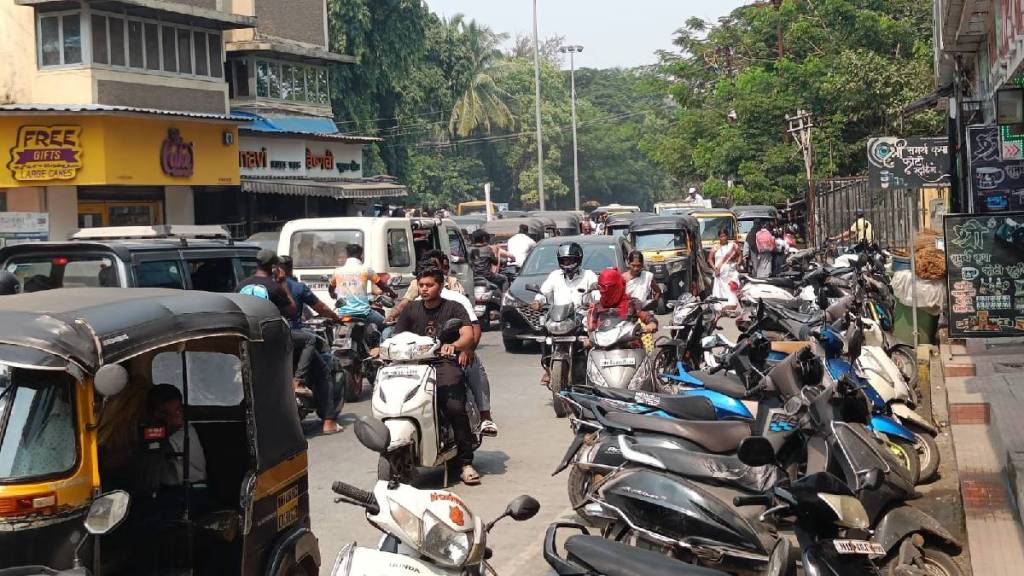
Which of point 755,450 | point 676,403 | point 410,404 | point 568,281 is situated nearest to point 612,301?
point 568,281

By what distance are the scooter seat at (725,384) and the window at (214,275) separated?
16.5ft

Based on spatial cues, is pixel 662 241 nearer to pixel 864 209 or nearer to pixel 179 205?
pixel 864 209

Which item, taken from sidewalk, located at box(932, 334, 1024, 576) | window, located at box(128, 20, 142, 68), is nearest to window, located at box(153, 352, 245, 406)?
sidewalk, located at box(932, 334, 1024, 576)

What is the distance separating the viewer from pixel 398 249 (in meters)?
15.6

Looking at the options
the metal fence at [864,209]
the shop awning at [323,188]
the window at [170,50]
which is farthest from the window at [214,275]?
the shop awning at [323,188]

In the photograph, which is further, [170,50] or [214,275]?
[170,50]

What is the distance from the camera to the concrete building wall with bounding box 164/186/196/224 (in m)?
29.0

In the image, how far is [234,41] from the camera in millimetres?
34781

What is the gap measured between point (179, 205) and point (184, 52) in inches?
150

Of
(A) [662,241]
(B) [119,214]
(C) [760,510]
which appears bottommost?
(C) [760,510]

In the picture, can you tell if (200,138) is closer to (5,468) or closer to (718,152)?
(718,152)

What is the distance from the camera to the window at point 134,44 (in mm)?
27953

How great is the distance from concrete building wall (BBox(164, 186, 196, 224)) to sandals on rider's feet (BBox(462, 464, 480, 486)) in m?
21.5

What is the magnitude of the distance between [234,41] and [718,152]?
47.4 feet
